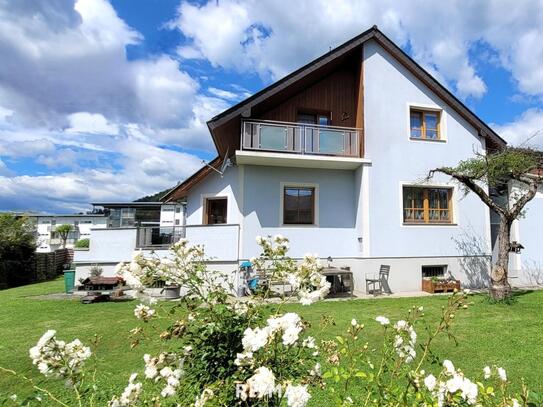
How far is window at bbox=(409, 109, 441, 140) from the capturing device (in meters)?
13.2

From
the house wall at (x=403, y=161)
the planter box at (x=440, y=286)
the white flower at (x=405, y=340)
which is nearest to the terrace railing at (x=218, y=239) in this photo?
the house wall at (x=403, y=161)

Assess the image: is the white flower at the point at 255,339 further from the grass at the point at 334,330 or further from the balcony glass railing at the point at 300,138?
the balcony glass railing at the point at 300,138

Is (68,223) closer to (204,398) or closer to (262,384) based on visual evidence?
(204,398)

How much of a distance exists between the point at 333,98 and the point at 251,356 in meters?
12.9

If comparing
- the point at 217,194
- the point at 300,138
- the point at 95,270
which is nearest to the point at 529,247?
the point at 300,138

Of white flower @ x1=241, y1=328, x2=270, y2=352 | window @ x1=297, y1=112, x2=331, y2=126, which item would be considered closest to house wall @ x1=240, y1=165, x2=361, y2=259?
window @ x1=297, y1=112, x2=331, y2=126

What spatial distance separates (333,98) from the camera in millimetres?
13141

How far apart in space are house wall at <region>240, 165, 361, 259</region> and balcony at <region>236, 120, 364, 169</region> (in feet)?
1.47

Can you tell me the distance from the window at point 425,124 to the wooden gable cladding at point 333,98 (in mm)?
2509

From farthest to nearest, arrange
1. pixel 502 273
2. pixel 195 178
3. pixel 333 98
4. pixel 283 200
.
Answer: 1. pixel 195 178
2. pixel 333 98
3. pixel 283 200
4. pixel 502 273

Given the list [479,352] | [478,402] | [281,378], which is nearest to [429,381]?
[478,402]

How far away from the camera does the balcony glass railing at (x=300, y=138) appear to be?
11.2 metres

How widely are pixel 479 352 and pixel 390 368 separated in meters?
4.68

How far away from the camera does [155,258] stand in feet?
7.23
